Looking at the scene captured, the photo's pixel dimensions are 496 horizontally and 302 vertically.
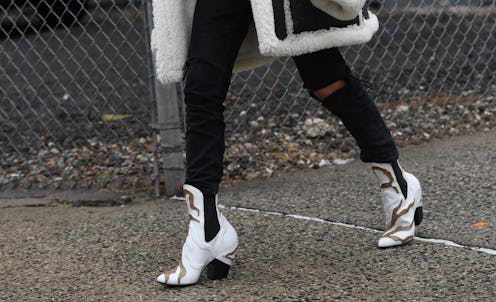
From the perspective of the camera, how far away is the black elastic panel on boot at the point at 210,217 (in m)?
3.22

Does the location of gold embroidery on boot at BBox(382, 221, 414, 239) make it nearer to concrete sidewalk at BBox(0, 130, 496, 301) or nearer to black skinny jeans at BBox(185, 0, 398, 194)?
concrete sidewalk at BBox(0, 130, 496, 301)

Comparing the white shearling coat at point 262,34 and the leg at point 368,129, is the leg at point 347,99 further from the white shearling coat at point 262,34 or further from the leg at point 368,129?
the white shearling coat at point 262,34

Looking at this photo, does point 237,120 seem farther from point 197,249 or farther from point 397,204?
point 197,249

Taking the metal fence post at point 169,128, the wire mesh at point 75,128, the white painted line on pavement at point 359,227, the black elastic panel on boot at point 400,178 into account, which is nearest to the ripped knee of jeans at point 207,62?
the black elastic panel on boot at point 400,178

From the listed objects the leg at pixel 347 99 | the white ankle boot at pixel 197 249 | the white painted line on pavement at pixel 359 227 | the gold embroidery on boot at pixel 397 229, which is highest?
the leg at pixel 347 99

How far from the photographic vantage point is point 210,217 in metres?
3.23

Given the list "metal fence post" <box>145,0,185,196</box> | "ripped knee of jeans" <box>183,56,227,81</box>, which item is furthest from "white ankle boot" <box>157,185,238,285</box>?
"metal fence post" <box>145,0,185,196</box>

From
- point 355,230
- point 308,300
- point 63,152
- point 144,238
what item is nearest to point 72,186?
point 63,152

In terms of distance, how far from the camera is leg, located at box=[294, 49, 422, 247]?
338cm

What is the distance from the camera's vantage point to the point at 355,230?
12.7 feet

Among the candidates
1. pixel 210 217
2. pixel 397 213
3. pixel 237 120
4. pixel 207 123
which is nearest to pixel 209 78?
pixel 207 123

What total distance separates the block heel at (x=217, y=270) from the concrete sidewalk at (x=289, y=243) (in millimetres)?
39

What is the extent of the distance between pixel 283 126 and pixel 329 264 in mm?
2346

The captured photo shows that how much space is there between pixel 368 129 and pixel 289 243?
636 millimetres
